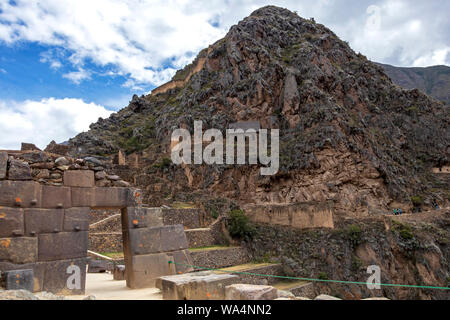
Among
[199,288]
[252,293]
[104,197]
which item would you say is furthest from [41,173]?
[252,293]

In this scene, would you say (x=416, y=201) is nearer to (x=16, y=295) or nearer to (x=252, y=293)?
(x=252, y=293)

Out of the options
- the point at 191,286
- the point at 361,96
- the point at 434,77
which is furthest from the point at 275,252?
the point at 434,77

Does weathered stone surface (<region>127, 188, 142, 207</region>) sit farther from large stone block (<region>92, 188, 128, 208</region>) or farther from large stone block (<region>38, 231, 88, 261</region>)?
large stone block (<region>38, 231, 88, 261</region>)

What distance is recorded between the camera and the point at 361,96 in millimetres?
37375

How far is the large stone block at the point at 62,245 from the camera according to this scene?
225 inches

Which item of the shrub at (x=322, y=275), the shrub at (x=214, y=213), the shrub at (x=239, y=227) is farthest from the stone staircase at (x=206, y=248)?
the shrub at (x=322, y=275)

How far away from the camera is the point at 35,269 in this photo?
550 centimetres

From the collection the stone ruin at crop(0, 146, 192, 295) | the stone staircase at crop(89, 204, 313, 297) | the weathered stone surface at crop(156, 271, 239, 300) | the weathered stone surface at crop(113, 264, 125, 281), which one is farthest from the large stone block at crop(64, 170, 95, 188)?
the stone staircase at crop(89, 204, 313, 297)

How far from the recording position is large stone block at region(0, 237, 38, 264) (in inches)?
→ 210

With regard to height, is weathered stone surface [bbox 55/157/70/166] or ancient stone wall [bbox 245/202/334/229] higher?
weathered stone surface [bbox 55/157/70/166]

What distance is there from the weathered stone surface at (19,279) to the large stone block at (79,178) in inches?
66.7

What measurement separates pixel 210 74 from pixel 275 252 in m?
26.1

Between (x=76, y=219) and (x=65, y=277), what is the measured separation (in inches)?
40.1

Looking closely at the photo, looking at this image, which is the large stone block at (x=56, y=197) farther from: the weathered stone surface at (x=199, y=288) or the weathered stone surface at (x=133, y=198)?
the weathered stone surface at (x=199, y=288)
